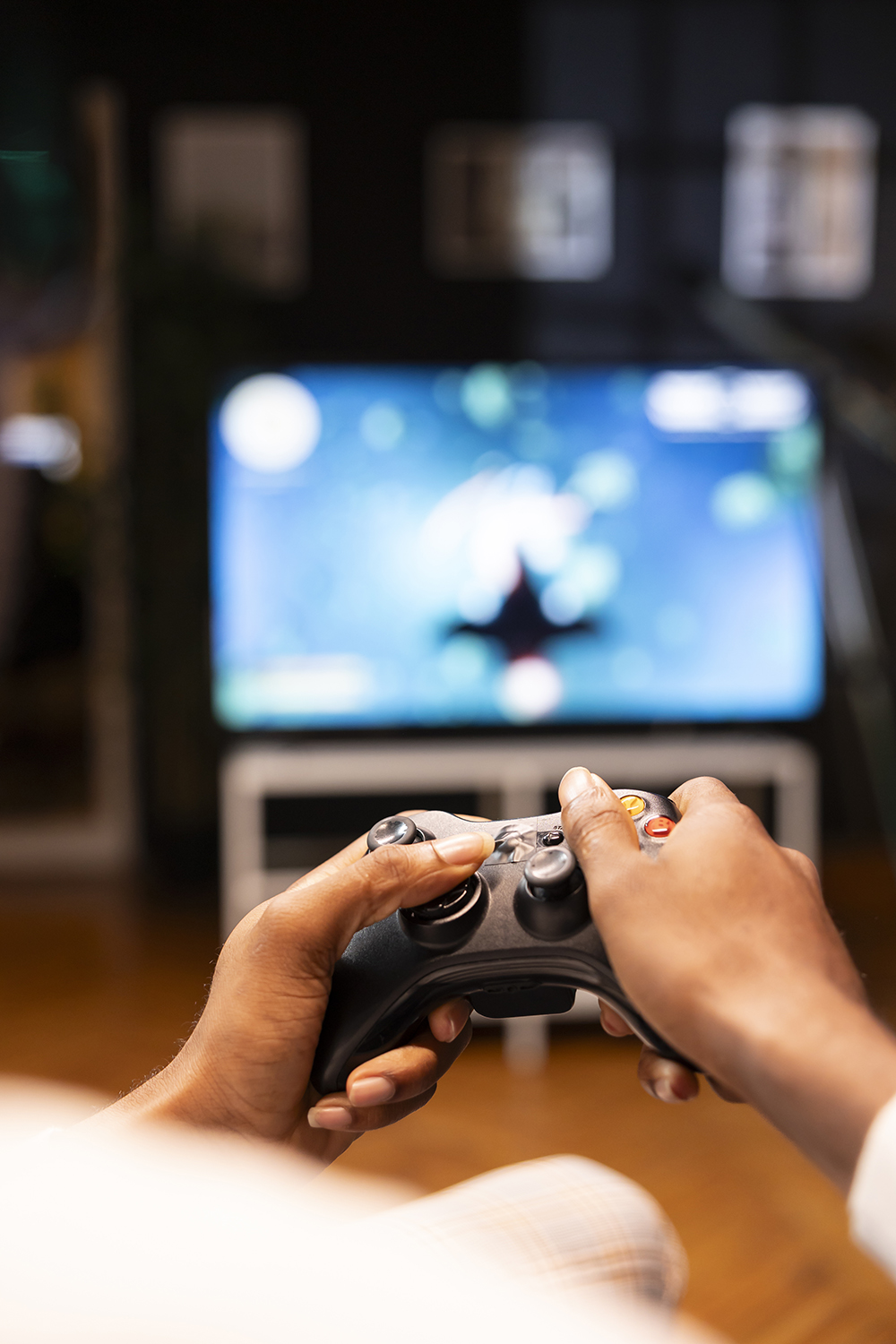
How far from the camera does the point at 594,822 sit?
0.55 m

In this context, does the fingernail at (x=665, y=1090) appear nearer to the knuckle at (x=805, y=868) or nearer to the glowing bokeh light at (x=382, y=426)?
the knuckle at (x=805, y=868)

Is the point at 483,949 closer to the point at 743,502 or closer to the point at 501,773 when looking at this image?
the point at 501,773

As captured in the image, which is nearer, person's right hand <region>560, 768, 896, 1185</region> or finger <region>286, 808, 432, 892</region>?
person's right hand <region>560, 768, 896, 1185</region>

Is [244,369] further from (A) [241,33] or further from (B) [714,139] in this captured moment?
(B) [714,139]

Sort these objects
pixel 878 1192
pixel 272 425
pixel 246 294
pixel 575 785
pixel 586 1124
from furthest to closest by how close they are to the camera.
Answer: pixel 246 294 < pixel 272 425 < pixel 586 1124 < pixel 575 785 < pixel 878 1192

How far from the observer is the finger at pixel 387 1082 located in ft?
2.02

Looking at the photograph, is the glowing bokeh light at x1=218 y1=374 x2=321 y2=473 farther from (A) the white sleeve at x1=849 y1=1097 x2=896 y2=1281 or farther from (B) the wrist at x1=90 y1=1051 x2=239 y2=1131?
(A) the white sleeve at x1=849 y1=1097 x2=896 y2=1281

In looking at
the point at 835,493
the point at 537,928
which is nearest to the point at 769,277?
the point at 835,493

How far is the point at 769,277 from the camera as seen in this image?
3570mm

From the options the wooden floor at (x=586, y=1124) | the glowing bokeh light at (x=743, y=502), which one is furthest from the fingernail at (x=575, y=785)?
the glowing bokeh light at (x=743, y=502)

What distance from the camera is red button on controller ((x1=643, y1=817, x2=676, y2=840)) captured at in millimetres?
537

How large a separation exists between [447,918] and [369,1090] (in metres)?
0.11

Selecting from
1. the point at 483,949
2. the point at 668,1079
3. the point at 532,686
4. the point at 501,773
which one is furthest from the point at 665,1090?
the point at 532,686

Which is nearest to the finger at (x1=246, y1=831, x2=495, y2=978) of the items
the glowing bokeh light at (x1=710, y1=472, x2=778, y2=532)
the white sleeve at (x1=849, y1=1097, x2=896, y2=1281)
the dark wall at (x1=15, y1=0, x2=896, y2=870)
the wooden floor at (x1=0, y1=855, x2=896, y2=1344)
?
the white sleeve at (x1=849, y1=1097, x2=896, y2=1281)
